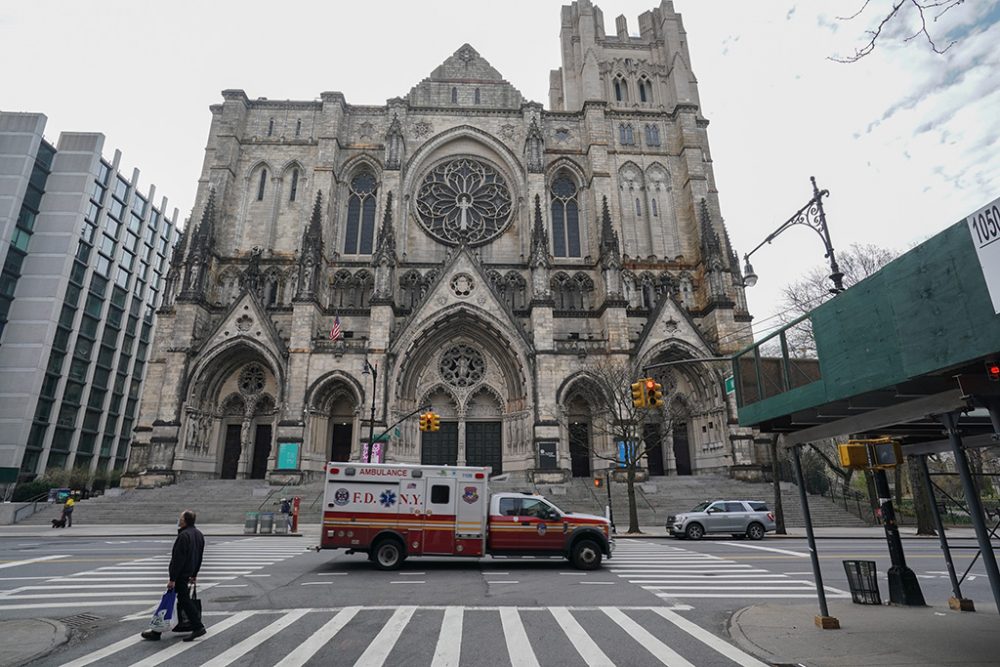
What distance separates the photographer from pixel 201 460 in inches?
1153

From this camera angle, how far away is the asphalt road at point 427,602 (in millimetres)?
5758

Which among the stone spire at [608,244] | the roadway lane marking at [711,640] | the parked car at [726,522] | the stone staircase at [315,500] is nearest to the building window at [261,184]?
the stone staircase at [315,500]

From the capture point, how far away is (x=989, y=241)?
3.99 metres

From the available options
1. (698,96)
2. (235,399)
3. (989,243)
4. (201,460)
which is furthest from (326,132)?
(989,243)

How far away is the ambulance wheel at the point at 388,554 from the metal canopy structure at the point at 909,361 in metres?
8.17

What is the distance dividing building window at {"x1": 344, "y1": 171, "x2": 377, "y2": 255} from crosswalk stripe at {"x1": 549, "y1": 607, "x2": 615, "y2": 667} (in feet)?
102

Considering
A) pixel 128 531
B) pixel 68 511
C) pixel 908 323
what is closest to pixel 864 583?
pixel 908 323

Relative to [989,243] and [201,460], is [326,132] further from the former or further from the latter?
[989,243]

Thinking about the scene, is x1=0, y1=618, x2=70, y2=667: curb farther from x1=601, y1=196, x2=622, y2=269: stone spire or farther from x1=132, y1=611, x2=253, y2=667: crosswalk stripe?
x1=601, y1=196, x2=622, y2=269: stone spire

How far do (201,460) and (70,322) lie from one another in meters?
33.0

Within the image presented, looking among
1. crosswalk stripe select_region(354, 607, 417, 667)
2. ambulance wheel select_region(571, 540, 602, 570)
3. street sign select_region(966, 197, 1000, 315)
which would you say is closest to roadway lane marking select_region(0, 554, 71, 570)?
crosswalk stripe select_region(354, 607, 417, 667)

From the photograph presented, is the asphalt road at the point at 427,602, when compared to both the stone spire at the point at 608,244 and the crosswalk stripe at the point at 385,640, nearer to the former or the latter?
the crosswalk stripe at the point at 385,640

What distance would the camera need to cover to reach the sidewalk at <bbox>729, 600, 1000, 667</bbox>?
538 cm

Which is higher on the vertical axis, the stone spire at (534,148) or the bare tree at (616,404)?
the stone spire at (534,148)
